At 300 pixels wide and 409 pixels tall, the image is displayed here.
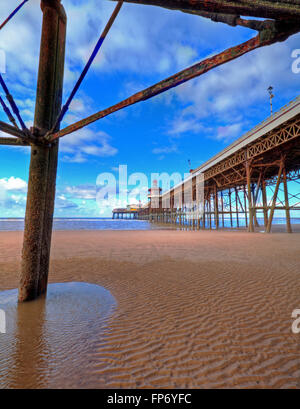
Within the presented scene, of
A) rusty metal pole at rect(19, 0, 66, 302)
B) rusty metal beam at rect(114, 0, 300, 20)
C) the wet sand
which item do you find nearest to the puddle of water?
the wet sand

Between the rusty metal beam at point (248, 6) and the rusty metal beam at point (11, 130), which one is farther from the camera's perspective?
the rusty metal beam at point (11, 130)

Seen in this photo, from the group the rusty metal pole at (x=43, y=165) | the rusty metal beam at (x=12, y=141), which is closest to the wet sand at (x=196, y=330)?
the rusty metal pole at (x=43, y=165)

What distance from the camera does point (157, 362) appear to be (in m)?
1.52

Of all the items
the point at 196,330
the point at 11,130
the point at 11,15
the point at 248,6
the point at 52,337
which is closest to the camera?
the point at 248,6

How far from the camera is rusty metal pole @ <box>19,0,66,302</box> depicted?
2684 millimetres

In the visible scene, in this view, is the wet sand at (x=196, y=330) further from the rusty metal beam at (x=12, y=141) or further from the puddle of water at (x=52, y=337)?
the rusty metal beam at (x=12, y=141)

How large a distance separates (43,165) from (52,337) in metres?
2.30

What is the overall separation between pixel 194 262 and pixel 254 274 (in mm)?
1532

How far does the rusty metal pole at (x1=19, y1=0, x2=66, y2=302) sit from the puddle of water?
0.43 meters

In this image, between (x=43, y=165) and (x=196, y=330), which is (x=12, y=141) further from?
(x=196, y=330)

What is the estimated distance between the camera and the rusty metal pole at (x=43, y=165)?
8.80 ft

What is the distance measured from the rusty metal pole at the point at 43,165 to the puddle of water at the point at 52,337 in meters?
0.43

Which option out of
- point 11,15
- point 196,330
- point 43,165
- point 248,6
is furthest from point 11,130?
point 196,330

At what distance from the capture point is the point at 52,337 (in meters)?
1.84
